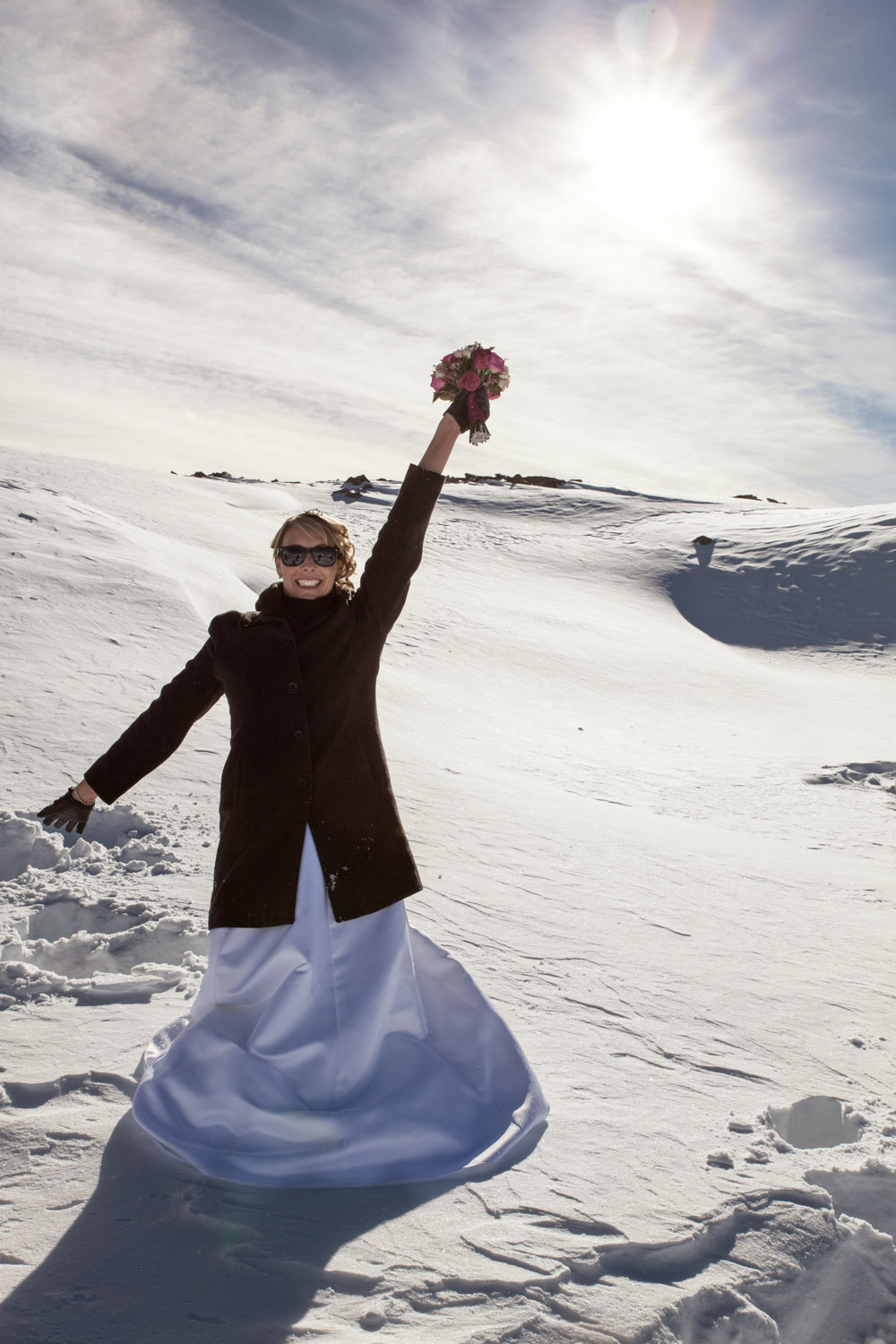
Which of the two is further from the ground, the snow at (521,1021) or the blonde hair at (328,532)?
the blonde hair at (328,532)

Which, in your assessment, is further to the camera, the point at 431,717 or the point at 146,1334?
the point at 431,717

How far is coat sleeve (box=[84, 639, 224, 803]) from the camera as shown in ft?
8.29

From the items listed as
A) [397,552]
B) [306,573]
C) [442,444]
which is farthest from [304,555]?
[442,444]

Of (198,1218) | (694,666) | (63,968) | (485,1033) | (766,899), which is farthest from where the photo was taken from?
(694,666)

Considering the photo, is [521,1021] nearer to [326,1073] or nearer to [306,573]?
[326,1073]

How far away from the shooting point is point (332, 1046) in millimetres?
2250

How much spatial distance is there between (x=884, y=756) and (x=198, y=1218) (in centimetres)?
882

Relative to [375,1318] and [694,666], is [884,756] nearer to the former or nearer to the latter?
[694,666]

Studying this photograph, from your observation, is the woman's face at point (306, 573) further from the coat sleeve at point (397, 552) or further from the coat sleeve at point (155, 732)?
the coat sleeve at point (155, 732)

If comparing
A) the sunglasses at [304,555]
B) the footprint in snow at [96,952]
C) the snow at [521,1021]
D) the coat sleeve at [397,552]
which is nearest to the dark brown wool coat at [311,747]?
the coat sleeve at [397,552]

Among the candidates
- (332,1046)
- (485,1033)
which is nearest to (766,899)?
(485,1033)

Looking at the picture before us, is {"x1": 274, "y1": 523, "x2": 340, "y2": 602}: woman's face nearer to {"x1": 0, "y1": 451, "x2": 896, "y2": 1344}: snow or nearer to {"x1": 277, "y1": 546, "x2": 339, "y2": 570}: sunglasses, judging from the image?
{"x1": 277, "y1": 546, "x2": 339, "y2": 570}: sunglasses

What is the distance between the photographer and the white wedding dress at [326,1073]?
83.7 inches

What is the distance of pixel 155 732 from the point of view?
2541mm
